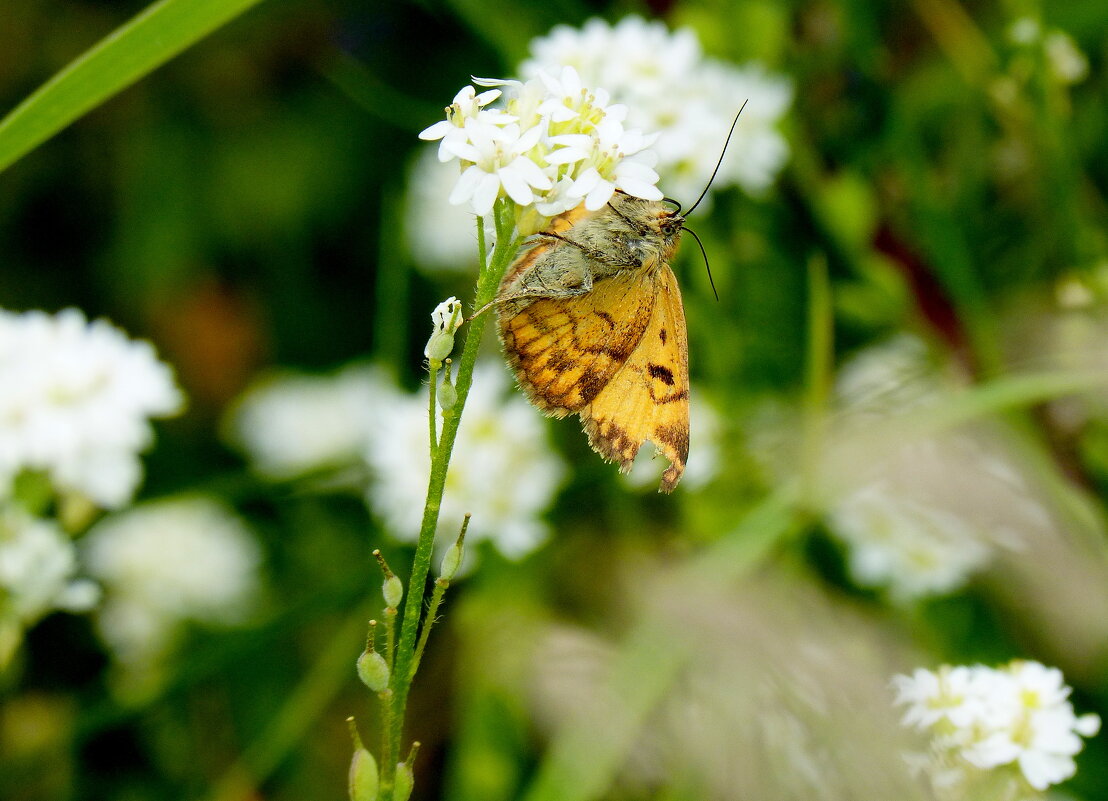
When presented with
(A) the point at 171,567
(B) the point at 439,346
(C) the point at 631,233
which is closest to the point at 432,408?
(B) the point at 439,346

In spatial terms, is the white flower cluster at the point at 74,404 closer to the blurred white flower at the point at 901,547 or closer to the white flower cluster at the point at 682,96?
the white flower cluster at the point at 682,96

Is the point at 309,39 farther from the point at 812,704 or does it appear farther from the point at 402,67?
the point at 812,704

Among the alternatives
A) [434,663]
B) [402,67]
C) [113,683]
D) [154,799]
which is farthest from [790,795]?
[402,67]

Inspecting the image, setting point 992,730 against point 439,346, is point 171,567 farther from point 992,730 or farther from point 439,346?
point 992,730

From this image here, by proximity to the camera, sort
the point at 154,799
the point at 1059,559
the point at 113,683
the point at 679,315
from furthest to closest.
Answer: the point at 113,683 < the point at 154,799 < the point at 679,315 < the point at 1059,559

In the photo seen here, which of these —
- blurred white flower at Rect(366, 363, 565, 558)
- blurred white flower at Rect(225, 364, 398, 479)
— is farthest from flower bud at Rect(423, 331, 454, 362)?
blurred white flower at Rect(225, 364, 398, 479)
